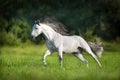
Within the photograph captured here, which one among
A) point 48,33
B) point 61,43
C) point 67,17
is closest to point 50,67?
point 61,43

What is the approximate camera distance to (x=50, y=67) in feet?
27.5

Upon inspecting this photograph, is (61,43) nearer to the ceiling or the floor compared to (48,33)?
nearer to the floor

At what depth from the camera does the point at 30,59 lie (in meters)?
8.52

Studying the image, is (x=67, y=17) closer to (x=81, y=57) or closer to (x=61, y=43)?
(x=61, y=43)

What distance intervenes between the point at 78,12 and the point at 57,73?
2.86ft

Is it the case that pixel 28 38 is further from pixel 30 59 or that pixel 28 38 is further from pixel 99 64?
pixel 99 64

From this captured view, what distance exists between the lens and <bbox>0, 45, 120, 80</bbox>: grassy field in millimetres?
8219

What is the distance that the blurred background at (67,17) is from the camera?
838 centimetres

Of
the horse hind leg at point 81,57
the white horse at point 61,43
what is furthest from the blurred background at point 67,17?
the horse hind leg at point 81,57

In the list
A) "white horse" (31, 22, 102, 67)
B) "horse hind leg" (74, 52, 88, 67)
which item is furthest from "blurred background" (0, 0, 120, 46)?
"horse hind leg" (74, 52, 88, 67)

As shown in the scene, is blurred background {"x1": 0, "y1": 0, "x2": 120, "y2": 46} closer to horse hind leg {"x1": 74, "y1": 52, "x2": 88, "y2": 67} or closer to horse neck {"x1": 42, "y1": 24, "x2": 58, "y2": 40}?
horse neck {"x1": 42, "y1": 24, "x2": 58, "y2": 40}

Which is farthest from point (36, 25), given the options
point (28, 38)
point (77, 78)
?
point (77, 78)

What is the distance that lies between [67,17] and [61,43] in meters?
0.36

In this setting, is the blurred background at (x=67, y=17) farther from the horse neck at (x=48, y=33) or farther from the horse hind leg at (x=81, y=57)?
the horse hind leg at (x=81, y=57)
